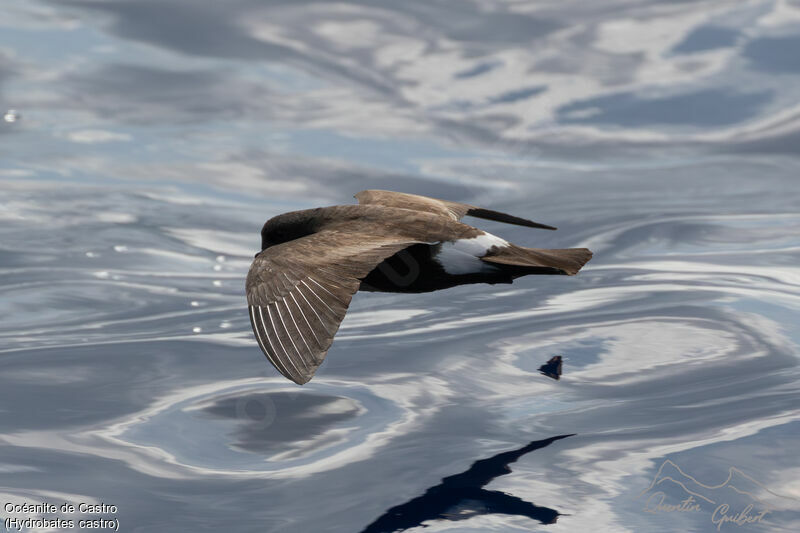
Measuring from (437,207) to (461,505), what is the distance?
2.76m

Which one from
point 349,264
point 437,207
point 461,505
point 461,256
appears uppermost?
point 437,207

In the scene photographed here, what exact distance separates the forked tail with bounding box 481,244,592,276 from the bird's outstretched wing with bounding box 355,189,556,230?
0.84 m

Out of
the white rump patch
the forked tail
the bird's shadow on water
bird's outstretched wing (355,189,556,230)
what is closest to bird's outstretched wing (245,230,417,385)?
the white rump patch

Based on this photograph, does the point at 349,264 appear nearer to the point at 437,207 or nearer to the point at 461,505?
the point at 461,505

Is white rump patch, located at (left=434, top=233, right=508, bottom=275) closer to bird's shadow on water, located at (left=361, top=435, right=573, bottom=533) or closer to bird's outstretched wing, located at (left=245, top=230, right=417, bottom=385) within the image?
bird's outstretched wing, located at (left=245, top=230, right=417, bottom=385)

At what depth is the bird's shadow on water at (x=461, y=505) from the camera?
451cm

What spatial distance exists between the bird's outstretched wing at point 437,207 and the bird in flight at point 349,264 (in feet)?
0.06

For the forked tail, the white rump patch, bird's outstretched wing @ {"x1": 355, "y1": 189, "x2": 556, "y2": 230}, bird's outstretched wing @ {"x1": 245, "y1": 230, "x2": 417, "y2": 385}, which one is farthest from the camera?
bird's outstretched wing @ {"x1": 355, "y1": 189, "x2": 556, "y2": 230}

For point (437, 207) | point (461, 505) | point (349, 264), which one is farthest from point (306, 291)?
point (437, 207)

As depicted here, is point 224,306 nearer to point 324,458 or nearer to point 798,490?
point 324,458

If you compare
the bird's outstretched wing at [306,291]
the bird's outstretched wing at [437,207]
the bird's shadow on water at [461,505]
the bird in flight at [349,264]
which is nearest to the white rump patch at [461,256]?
the bird in flight at [349,264]

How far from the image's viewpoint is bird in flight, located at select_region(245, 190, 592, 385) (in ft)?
14.7

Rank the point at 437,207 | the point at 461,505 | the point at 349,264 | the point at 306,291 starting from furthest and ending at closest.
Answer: the point at 437,207
the point at 349,264
the point at 306,291
the point at 461,505

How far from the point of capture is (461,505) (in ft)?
A: 15.1
